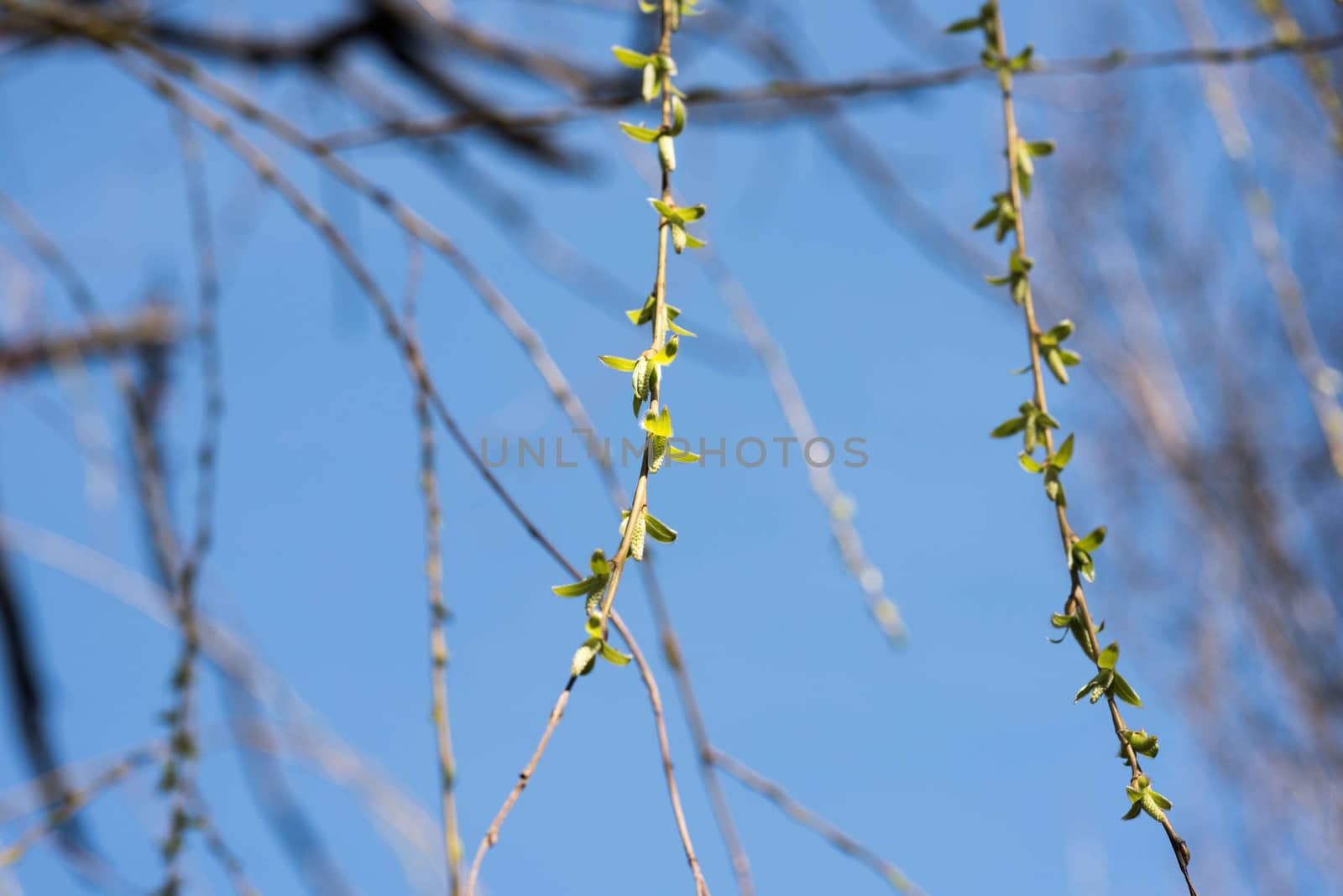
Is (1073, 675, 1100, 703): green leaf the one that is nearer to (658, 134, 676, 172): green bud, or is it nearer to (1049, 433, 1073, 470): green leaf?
(1049, 433, 1073, 470): green leaf

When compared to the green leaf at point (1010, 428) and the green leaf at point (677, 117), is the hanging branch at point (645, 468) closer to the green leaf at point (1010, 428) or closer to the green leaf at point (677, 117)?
the green leaf at point (677, 117)

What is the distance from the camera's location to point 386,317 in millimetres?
646

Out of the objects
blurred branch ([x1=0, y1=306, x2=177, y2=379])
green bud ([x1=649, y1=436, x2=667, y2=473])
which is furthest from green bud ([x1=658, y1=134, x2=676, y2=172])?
blurred branch ([x1=0, y1=306, x2=177, y2=379])

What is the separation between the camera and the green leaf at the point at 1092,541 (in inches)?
16.2

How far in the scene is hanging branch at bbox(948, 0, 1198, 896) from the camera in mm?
395

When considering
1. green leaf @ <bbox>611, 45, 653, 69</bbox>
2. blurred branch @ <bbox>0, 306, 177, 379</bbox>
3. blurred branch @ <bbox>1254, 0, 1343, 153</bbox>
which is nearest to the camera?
green leaf @ <bbox>611, 45, 653, 69</bbox>

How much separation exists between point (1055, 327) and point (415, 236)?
1.27 ft

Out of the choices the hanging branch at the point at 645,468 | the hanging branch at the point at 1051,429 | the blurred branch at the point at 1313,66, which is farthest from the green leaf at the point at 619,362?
the blurred branch at the point at 1313,66

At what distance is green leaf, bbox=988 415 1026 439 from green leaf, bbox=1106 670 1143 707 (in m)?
0.12

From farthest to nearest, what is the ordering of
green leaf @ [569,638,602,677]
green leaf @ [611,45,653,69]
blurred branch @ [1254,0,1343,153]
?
blurred branch @ [1254,0,1343,153]
green leaf @ [611,45,653,69]
green leaf @ [569,638,602,677]

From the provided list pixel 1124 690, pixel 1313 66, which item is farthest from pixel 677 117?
pixel 1313 66

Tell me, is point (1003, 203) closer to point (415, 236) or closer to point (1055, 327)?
point (1055, 327)

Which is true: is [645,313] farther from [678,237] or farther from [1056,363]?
[1056,363]

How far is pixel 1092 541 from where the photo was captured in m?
0.42
